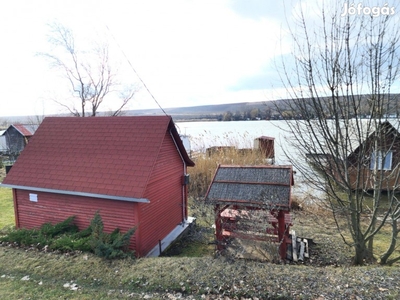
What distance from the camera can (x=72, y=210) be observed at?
698 centimetres

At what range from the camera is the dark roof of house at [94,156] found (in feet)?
21.4

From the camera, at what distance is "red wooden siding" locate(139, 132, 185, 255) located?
21.9 feet

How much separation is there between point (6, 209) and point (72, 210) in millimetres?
6129

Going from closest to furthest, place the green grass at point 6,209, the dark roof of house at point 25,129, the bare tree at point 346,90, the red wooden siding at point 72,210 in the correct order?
the bare tree at point 346,90 < the red wooden siding at point 72,210 < the green grass at point 6,209 < the dark roof of house at point 25,129

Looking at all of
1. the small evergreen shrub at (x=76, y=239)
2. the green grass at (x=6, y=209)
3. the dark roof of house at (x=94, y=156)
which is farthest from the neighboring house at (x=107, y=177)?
the green grass at (x=6, y=209)

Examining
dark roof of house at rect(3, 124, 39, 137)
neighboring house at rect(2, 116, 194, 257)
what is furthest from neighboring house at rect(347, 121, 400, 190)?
dark roof of house at rect(3, 124, 39, 137)

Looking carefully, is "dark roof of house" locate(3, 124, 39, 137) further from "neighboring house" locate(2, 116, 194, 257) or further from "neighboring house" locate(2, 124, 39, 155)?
"neighboring house" locate(2, 116, 194, 257)

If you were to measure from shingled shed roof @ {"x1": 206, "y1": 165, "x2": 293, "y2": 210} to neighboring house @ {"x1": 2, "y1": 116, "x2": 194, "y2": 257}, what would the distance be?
169cm

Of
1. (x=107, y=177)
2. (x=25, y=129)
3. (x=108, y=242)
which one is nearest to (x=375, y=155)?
(x=108, y=242)

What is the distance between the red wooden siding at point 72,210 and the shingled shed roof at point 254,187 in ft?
6.87

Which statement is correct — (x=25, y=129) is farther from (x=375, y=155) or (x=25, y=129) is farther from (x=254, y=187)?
(x=375, y=155)

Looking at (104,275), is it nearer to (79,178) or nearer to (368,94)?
(79,178)

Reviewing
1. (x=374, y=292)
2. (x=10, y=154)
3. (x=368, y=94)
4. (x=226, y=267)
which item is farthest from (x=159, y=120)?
(x=10, y=154)

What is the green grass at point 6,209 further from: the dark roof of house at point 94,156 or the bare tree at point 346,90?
the bare tree at point 346,90
